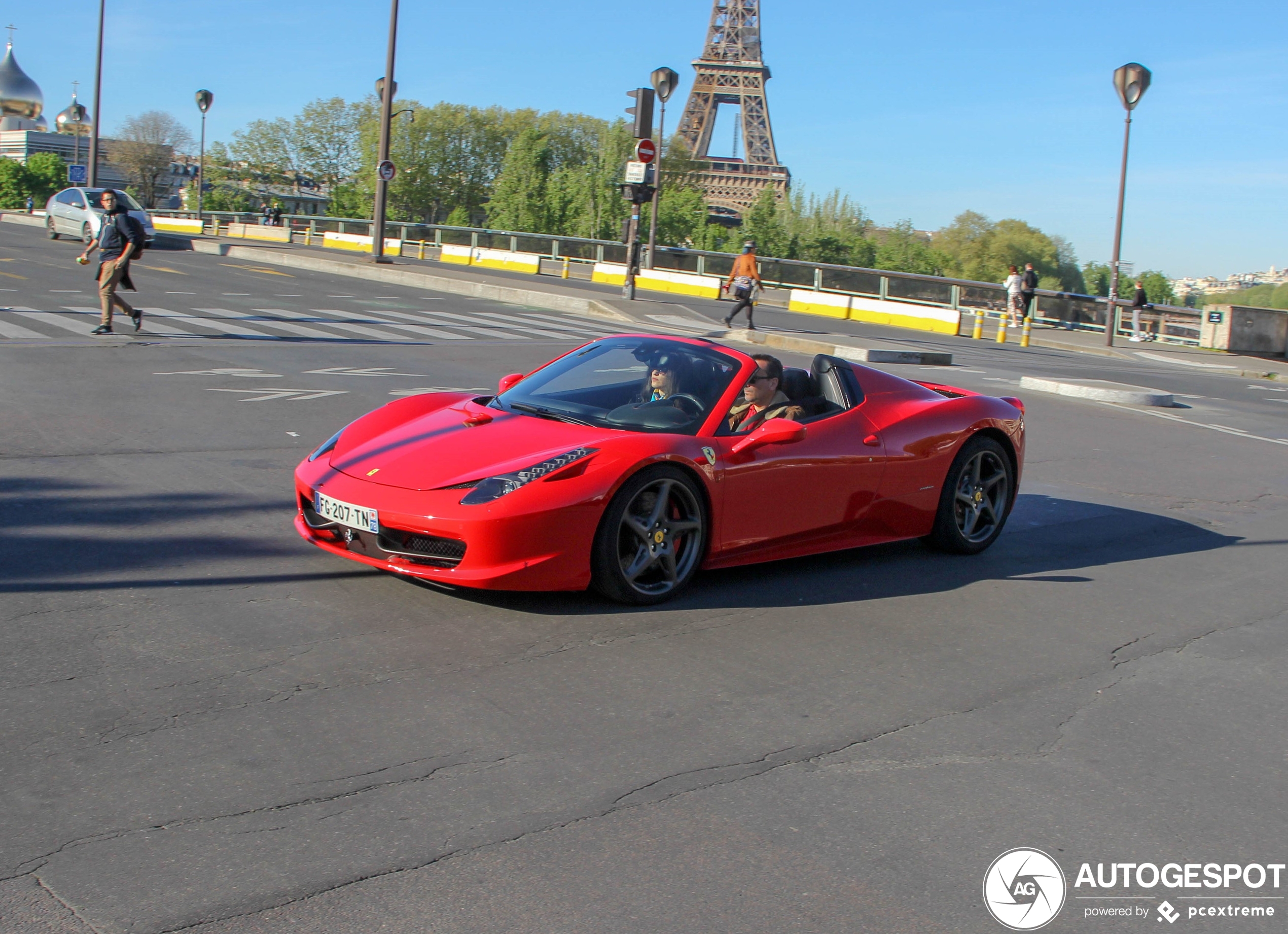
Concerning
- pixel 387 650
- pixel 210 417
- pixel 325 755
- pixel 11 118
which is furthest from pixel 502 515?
pixel 11 118

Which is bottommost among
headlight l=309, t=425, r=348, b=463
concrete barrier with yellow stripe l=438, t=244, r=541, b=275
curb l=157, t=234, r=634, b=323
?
headlight l=309, t=425, r=348, b=463

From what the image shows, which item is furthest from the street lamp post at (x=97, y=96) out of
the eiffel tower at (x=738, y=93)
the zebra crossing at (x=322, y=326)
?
the eiffel tower at (x=738, y=93)

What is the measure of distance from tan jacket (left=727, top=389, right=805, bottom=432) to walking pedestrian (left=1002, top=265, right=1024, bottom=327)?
26.8m

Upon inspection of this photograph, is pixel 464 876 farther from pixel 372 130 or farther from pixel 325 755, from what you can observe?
pixel 372 130

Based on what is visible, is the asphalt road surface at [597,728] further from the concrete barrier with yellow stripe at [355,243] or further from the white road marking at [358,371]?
the concrete barrier with yellow stripe at [355,243]

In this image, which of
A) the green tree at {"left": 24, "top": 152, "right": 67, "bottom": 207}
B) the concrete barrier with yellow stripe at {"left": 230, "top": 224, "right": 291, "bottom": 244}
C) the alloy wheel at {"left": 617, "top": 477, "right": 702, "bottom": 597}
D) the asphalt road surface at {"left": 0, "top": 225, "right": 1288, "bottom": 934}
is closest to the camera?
the asphalt road surface at {"left": 0, "top": 225, "right": 1288, "bottom": 934}

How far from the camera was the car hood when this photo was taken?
17.7 feet

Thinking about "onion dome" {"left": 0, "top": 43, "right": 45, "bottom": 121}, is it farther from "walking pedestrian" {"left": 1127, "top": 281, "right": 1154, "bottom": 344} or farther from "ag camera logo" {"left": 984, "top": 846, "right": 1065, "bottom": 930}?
"ag camera logo" {"left": 984, "top": 846, "right": 1065, "bottom": 930}

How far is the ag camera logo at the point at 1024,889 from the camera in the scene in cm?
306

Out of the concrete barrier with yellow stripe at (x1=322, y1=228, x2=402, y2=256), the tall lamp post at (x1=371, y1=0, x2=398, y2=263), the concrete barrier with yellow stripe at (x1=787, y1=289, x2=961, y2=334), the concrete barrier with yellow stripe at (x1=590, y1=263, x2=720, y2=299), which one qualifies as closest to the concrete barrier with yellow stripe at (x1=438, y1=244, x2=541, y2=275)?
the concrete barrier with yellow stripe at (x1=322, y1=228, x2=402, y2=256)

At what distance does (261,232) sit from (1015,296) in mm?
37658

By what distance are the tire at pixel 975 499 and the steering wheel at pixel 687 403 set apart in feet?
5.79

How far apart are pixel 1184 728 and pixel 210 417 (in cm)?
792

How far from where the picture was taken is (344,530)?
5.51m
